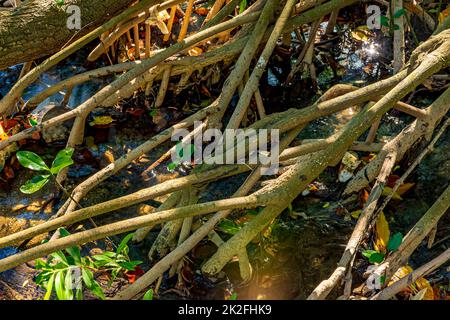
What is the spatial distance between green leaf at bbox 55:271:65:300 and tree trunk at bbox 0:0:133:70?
1.15 m

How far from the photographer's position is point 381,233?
253cm

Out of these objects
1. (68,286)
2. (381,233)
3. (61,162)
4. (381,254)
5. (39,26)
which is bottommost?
(381,233)

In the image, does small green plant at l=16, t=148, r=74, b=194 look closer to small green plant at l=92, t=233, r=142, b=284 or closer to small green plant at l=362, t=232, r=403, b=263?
small green plant at l=92, t=233, r=142, b=284

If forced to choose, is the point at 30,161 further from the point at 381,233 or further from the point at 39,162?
the point at 381,233

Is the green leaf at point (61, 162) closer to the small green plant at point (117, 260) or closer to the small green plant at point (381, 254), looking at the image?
the small green plant at point (117, 260)

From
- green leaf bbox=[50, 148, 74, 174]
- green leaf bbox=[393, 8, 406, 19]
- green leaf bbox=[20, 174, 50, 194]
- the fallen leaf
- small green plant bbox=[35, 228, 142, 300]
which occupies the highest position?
green leaf bbox=[393, 8, 406, 19]

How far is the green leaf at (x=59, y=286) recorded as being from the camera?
6.12 feet

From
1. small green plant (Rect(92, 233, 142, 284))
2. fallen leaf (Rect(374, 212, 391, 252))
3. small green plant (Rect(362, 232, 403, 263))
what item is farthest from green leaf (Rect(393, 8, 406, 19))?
small green plant (Rect(92, 233, 142, 284))

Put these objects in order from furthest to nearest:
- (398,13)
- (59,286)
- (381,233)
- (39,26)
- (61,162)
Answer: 1. (398,13)
2. (39,26)
3. (381,233)
4. (61,162)
5. (59,286)

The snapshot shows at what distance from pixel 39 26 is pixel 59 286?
128cm

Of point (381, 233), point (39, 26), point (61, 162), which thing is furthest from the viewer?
point (39, 26)

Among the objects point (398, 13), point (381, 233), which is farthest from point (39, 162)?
point (398, 13)

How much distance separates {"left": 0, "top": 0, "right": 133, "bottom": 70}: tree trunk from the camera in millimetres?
2574
